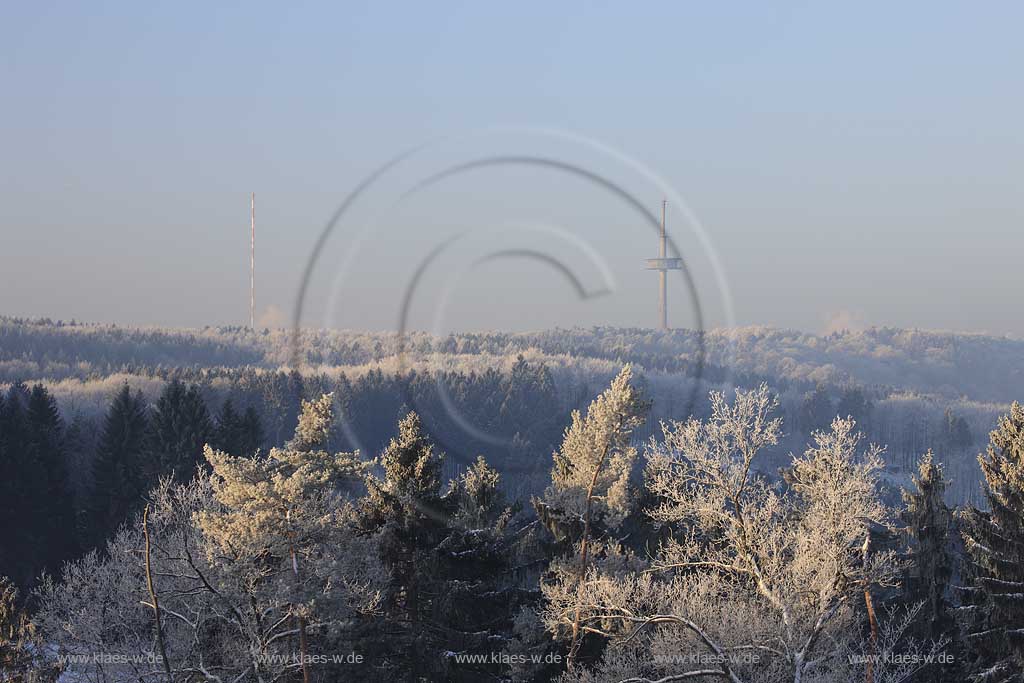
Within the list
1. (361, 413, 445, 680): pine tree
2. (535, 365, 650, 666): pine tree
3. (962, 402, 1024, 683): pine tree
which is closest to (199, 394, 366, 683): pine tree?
(361, 413, 445, 680): pine tree

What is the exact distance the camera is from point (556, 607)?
117 ft

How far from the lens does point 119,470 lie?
7750 centimetres

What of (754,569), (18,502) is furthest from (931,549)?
(18,502)

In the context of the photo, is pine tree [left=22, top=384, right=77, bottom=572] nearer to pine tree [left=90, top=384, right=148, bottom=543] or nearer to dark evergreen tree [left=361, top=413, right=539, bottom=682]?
pine tree [left=90, top=384, right=148, bottom=543]

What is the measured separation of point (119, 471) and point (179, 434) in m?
6.09

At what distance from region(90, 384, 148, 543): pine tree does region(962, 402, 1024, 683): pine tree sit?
48.3 metres

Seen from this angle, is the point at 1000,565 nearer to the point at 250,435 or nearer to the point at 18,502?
the point at 250,435

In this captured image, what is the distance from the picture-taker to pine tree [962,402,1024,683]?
42281mm

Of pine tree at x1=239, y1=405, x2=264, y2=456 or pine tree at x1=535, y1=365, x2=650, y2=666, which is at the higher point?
pine tree at x1=535, y1=365, x2=650, y2=666

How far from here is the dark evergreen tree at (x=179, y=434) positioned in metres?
79.6

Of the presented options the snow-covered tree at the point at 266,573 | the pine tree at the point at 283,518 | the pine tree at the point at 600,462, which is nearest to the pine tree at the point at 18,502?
the snow-covered tree at the point at 266,573

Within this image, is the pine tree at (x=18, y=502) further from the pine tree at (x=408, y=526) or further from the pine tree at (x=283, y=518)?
the pine tree at (x=283, y=518)

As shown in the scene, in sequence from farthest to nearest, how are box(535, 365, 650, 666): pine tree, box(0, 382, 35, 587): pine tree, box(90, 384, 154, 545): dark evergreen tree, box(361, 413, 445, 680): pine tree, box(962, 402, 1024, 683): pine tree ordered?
box(90, 384, 154, 545): dark evergreen tree, box(0, 382, 35, 587): pine tree, box(962, 402, 1024, 683): pine tree, box(535, 365, 650, 666): pine tree, box(361, 413, 445, 680): pine tree

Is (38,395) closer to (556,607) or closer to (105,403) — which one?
(556,607)
